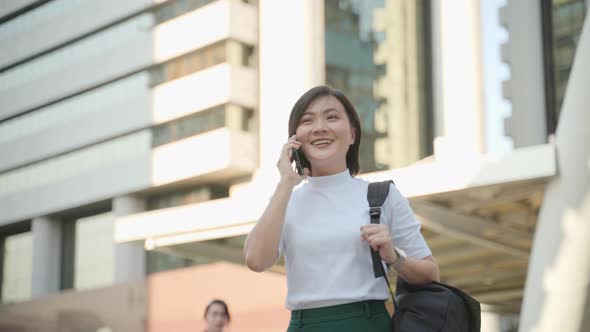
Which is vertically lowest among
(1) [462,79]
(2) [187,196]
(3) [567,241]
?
(3) [567,241]

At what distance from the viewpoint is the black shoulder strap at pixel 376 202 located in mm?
2430

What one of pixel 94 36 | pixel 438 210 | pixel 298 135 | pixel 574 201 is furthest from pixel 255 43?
pixel 298 135

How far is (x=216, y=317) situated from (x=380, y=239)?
21.7 feet

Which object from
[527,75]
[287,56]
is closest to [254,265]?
[527,75]

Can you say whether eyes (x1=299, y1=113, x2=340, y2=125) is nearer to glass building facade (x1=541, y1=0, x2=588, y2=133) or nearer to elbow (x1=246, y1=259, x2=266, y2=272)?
elbow (x1=246, y1=259, x2=266, y2=272)

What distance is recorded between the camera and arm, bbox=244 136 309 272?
2461 millimetres

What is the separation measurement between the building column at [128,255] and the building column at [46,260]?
5.49 meters

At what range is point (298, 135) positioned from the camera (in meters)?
2.62

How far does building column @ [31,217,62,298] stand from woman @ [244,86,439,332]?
45083 mm

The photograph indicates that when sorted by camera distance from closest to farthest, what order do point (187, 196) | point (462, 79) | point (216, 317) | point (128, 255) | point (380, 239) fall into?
point (380, 239)
point (216, 317)
point (462, 79)
point (187, 196)
point (128, 255)

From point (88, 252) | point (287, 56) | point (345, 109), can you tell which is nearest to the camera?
point (345, 109)

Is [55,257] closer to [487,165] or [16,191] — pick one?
[16,191]

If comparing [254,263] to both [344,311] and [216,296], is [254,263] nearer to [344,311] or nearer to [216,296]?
[344,311]

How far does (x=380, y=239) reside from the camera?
2348 mm
